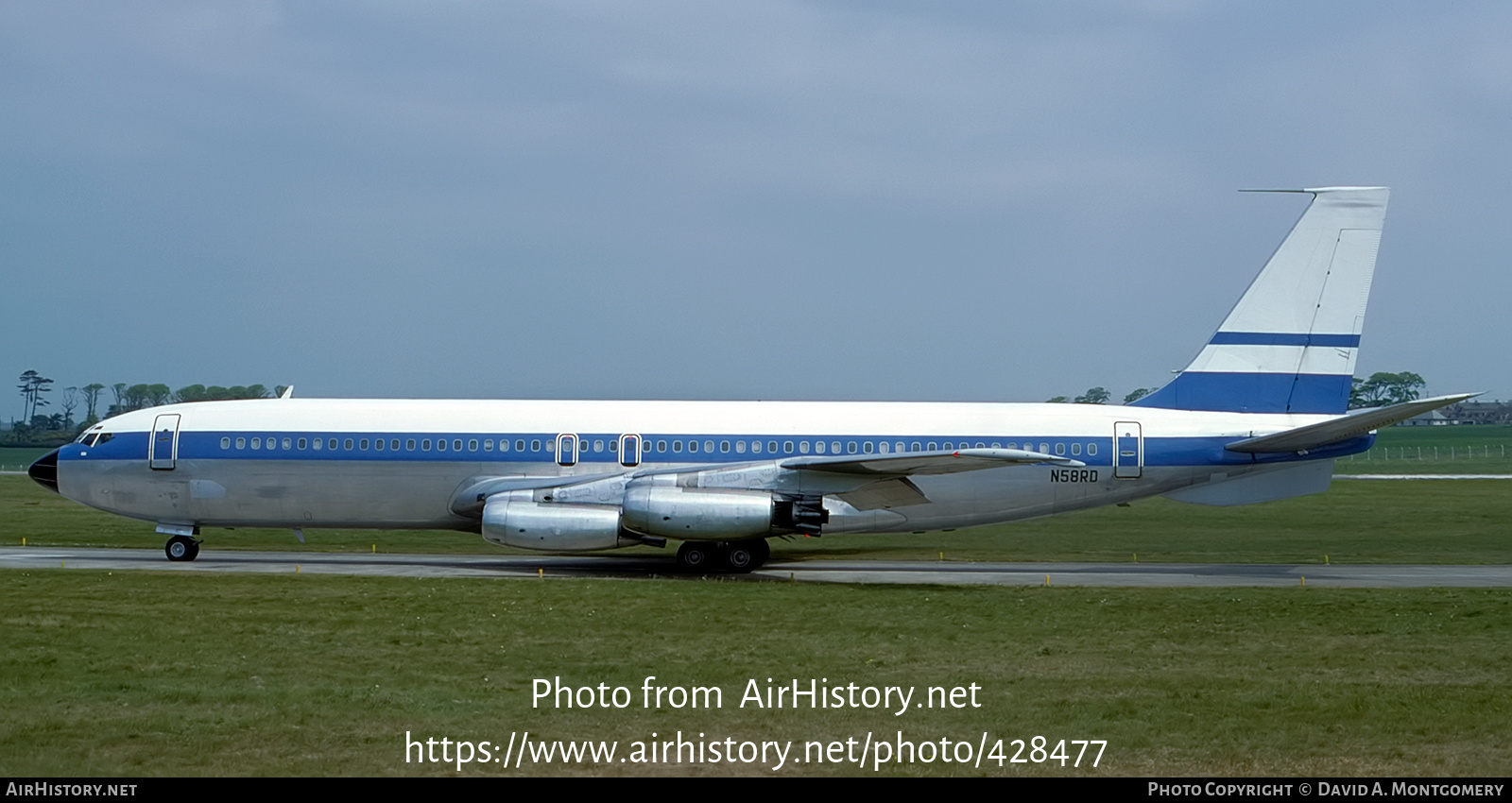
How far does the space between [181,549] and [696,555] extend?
35.0ft

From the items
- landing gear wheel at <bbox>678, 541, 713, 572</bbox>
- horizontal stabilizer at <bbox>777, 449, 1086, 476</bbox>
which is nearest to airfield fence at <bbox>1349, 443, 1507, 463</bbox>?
horizontal stabilizer at <bbox>777, 449, 1086, 476</bbox>

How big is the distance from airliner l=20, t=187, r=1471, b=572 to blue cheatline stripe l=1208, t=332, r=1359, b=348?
0.04 m

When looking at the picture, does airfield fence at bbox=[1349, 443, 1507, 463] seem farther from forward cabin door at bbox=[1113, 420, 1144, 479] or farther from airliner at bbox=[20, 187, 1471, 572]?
forward cabin door at bbox=[1113, 420, 1144, 479]

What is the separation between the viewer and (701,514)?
2552cm

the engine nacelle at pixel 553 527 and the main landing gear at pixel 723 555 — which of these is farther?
the main landing gear at pixel 723 555

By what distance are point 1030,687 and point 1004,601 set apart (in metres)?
7.17

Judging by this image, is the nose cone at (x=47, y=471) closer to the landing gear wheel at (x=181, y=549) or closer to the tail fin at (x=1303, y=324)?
the landing gear wheel at (x=181, y=549)

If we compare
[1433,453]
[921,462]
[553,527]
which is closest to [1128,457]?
[921,462]

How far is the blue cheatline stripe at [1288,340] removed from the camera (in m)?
28.6

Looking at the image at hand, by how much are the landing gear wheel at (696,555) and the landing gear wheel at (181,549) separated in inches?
399

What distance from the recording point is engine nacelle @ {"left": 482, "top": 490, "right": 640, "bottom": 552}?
84.2ft

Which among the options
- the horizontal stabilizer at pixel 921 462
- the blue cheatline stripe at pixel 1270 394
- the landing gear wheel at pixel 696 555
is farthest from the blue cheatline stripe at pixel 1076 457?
the landing gear wheel at pixel 696 555
